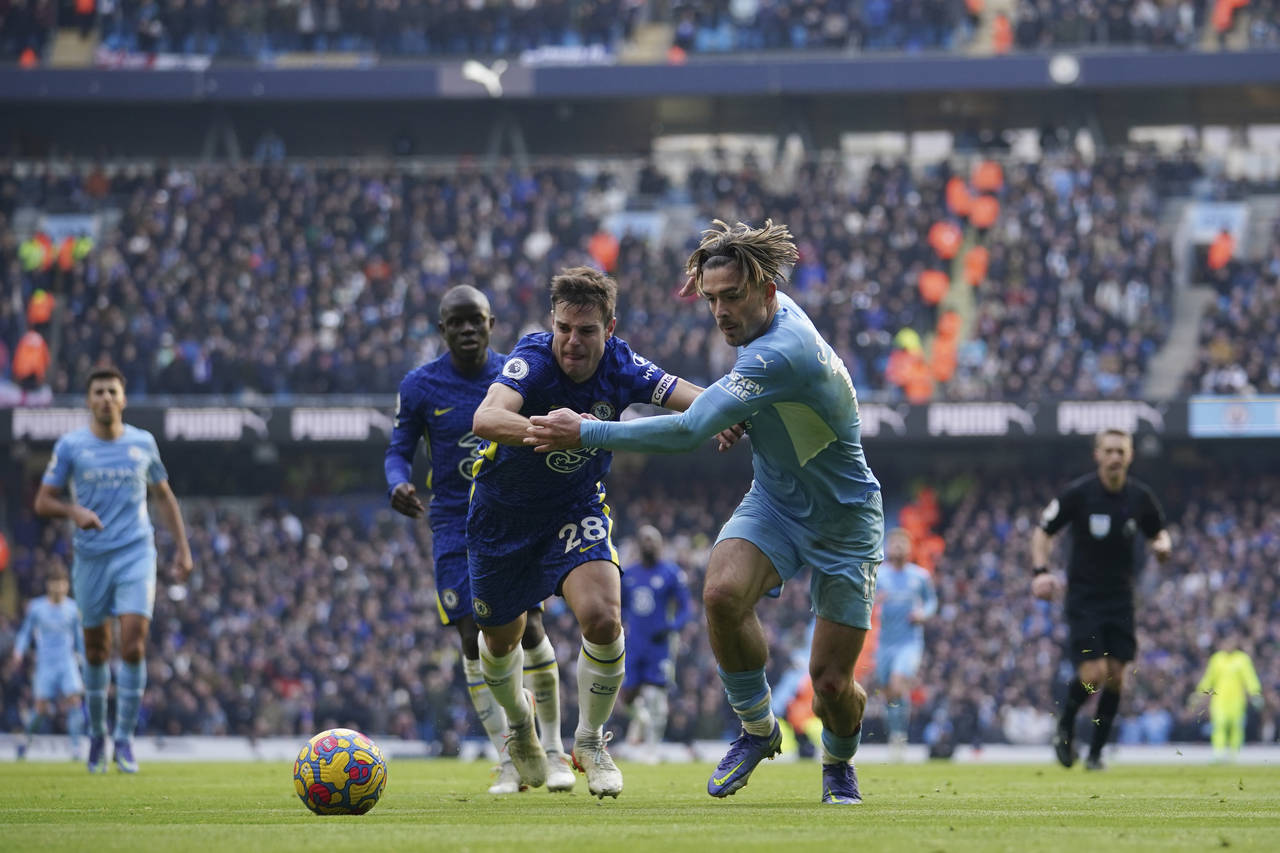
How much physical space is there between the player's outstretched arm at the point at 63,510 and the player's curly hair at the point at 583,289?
222 inches

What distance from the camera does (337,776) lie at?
756cm

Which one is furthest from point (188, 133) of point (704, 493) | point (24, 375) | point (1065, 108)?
point (1065, 108)

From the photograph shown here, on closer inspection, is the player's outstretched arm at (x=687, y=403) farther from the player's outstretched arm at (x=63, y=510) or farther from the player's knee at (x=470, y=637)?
the player's outstretched arm at (x=63, y=510)

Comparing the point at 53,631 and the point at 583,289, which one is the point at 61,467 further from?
the point at 53,631

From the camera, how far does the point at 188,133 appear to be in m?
41.5

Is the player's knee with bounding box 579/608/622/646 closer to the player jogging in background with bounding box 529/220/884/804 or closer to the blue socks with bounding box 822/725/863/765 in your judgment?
the player jogging in background with bounding box 529/220/884/804

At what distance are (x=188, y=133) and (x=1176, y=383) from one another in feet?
80.2

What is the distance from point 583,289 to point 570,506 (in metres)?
1.24

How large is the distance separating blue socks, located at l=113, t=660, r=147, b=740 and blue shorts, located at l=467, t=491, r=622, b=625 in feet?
17.9

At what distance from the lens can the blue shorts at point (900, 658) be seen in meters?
18.2

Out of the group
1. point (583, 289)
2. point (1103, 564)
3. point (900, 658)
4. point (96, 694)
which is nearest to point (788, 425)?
point (583, 289)

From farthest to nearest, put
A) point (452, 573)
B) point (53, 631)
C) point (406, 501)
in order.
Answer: point (53, 631)
point (452, 573)
point (406, 501)

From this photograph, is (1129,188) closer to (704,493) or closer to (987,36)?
(987,36)

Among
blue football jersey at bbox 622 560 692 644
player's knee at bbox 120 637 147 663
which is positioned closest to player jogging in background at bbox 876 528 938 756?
blue football jersey at bbox 622 560 692 644
